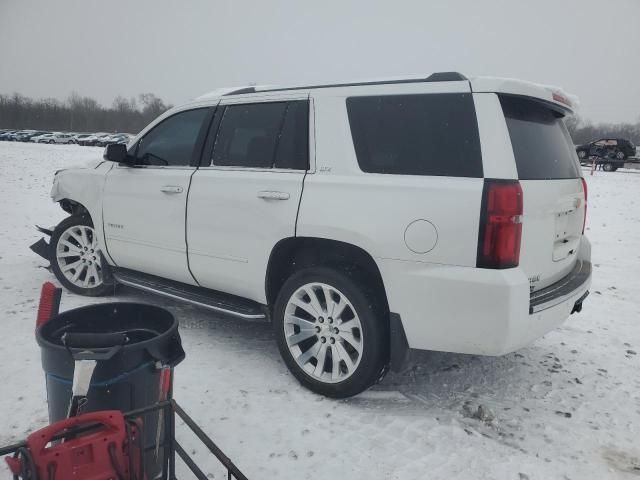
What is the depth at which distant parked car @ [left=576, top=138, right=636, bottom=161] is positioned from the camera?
30.3 meters

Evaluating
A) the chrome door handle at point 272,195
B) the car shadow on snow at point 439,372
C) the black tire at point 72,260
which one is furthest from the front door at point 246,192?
the black tire at point 72,260

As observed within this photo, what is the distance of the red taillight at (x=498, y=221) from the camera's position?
2.47m

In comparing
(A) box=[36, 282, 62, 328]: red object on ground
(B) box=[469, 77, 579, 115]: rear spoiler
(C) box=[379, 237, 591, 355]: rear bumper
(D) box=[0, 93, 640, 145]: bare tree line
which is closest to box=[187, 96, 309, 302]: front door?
(C) box=[379, 237, 591, 355]: rear bumper

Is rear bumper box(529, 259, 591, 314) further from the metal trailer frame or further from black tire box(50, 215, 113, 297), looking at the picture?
black tire box(50, 215, 113, 297)

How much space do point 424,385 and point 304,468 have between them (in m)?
1.25

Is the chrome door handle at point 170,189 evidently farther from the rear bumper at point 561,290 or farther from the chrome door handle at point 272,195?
the rear bumper at point 561,290

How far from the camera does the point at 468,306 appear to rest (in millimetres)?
2561

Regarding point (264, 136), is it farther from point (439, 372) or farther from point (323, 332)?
point (439, 372)

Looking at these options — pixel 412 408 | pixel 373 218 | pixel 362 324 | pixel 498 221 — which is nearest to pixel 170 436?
pixel 362 324

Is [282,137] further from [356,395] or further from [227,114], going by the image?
[356,395]

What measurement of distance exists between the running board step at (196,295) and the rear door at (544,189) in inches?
73.1

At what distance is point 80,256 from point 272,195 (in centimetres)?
272

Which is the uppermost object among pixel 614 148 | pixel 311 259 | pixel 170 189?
pixel 614 148

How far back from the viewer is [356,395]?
3.16m
